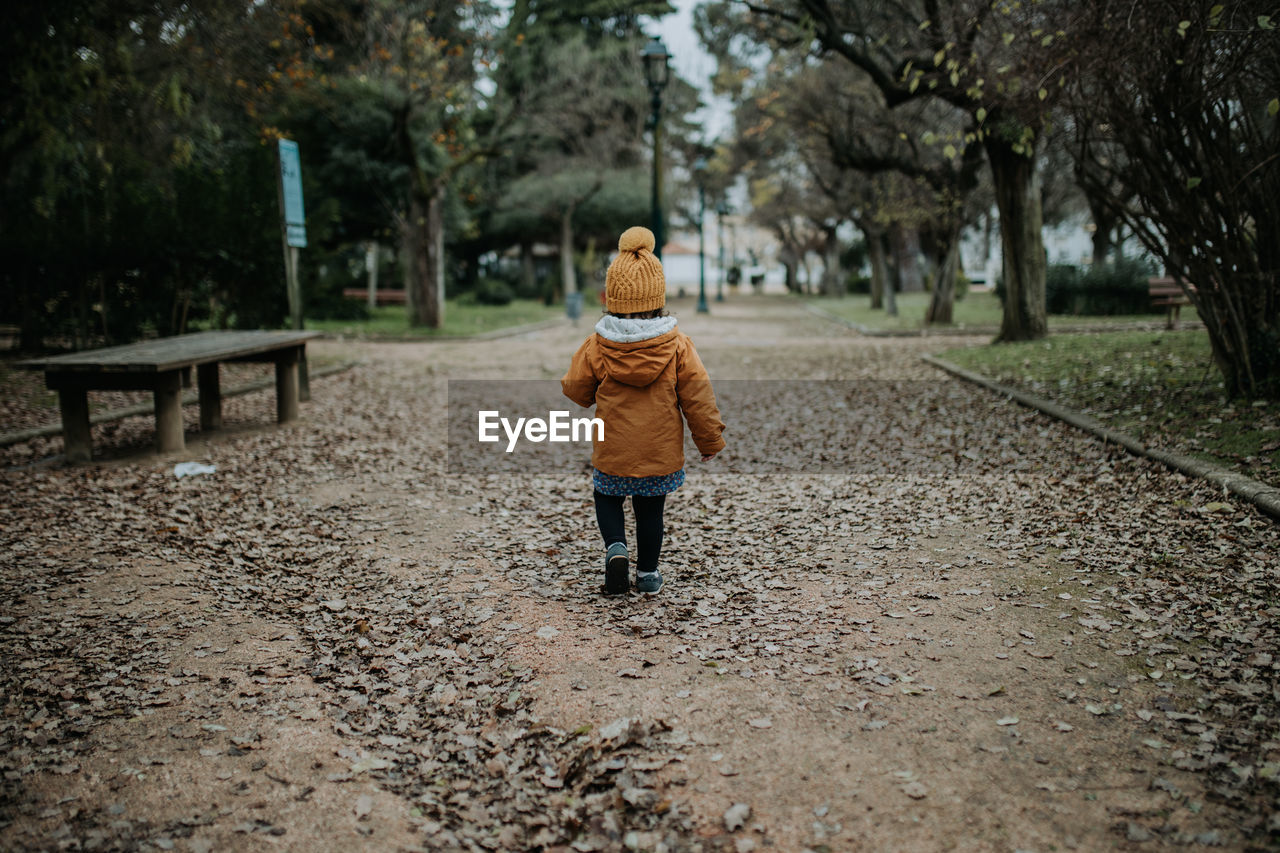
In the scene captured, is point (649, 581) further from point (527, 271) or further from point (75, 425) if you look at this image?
point (527, 271)

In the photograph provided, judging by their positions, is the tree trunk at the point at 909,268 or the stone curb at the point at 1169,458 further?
the tree trunk at the point at 909,268

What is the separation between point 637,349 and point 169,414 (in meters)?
5.50

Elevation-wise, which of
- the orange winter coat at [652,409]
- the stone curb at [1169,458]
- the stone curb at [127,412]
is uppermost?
the orange winter coat at [652,409]

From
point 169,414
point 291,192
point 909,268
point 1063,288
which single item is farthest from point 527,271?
point 169,414

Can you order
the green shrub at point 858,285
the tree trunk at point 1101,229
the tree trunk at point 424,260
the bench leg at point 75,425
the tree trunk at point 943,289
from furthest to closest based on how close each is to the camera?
the green shrub at point 858,285
the tree trunk at point 1101,229
the tree trunk at point 424,260
the tree trunk at point 943,289
the bench leg at point 75,425

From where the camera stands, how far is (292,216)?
1128cm

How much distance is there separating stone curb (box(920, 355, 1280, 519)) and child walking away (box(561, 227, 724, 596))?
11.1ft

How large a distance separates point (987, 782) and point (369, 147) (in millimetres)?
28368

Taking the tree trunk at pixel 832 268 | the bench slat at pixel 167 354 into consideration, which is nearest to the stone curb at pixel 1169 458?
the bench slat at pixel 167 354

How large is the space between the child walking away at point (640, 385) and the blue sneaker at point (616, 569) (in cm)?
29

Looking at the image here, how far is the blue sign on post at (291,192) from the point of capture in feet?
36.4

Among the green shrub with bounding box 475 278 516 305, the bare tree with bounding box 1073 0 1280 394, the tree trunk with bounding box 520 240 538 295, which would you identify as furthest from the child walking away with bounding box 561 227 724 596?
the tree trunk with bounding box 520 240 538 295

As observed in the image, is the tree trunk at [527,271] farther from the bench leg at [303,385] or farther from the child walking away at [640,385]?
the child walking away at [640,385]

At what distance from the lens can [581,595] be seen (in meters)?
4.86
